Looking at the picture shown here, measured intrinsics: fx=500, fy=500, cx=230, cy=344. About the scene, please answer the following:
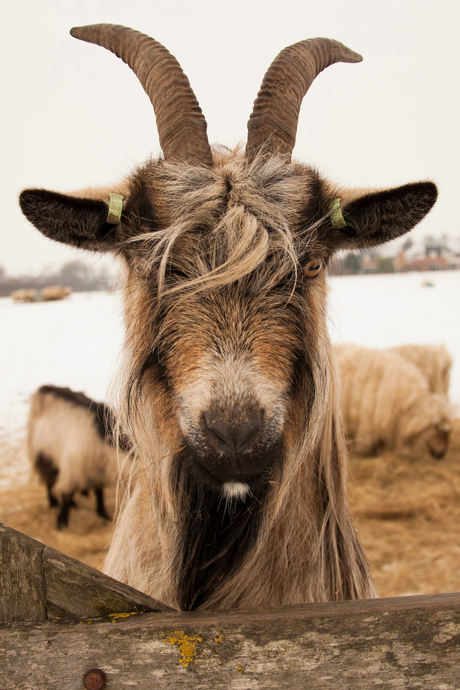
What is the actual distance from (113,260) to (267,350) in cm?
90

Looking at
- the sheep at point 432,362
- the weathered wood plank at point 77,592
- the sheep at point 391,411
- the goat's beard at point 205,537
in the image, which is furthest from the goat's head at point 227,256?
the sheep at point 432,362

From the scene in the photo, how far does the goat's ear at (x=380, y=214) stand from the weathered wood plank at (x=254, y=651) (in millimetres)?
1289

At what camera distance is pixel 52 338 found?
11266 mm

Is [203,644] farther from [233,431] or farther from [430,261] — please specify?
[430,261]

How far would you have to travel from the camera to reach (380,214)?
1.84 metres

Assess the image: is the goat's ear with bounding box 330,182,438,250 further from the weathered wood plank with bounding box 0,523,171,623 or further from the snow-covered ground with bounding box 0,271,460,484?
the snow-covered ground with bounding box 0,271,460,484

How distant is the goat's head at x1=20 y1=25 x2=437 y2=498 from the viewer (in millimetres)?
1390

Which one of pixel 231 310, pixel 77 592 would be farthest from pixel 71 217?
pixel 77 592

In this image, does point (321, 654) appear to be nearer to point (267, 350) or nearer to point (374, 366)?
point (267, 350)

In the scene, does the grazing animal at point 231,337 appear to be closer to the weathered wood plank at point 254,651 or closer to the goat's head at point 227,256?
the goat's head at point 227,256

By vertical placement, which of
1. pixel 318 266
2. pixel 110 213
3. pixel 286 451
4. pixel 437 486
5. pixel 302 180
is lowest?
pixel 437 486

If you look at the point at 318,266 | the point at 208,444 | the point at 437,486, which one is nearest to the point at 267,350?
the point at 208,444

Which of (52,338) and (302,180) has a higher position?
(302,180)

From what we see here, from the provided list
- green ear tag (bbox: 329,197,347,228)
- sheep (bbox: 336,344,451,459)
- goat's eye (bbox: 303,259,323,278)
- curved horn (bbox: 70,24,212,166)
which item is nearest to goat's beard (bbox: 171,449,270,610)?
goat's eye (bbox: 303,259,323,278)
